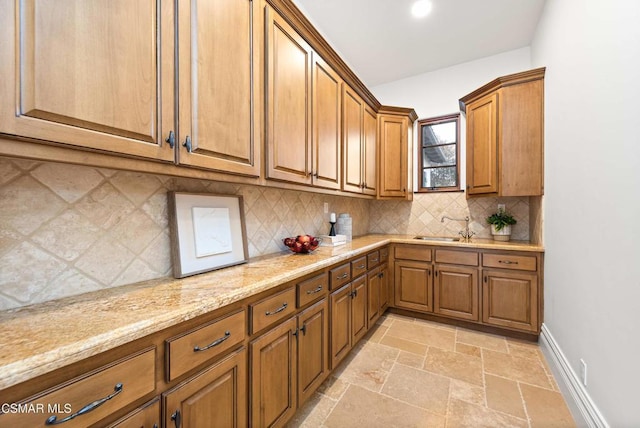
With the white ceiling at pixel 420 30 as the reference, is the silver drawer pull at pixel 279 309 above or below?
below

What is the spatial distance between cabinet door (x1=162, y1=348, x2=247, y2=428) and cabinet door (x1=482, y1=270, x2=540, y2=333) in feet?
8.37

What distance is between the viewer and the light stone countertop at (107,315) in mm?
618

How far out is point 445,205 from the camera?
349 cm

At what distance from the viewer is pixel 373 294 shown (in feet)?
8.81

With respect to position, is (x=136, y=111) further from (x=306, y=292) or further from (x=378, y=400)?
(x=378, y=400)

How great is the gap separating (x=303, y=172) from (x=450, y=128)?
261cm

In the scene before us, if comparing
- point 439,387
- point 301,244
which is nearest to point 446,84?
point 301,244

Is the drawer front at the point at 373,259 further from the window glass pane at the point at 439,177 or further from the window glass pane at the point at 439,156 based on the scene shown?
the window glass pane at the point at 439,156

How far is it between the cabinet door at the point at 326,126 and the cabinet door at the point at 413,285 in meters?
1.39

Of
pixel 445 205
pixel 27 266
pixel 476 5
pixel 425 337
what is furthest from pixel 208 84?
pixel 445 205

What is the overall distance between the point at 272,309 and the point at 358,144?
2.07 metres

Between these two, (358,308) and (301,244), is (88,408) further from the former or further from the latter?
(358,308)

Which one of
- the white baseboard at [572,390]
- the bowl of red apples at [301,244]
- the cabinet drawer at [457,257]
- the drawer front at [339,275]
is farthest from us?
the cabinet drawer at [457,257]

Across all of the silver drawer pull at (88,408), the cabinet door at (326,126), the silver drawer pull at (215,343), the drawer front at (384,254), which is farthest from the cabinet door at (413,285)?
the silver drawer pull at (88,408)
